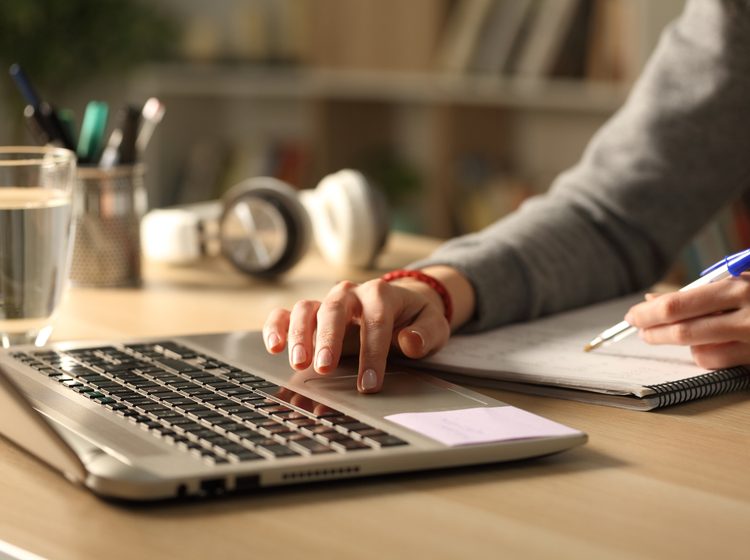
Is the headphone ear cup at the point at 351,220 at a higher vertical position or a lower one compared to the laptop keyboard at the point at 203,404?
higher

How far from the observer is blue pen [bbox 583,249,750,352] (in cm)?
83

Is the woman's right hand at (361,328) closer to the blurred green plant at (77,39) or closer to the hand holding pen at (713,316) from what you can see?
the hand holding pen at (713,316)

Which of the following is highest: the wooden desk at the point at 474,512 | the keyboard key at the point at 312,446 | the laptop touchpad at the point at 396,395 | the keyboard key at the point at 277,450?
the keyboard key at the point at 277,450

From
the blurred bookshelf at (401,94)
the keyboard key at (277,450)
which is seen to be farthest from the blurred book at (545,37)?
the keyboard key at (277,450)

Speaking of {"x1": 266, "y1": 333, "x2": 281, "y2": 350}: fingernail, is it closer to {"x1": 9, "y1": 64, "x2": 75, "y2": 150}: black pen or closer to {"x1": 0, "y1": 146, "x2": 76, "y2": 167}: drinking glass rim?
{"x1": 0, "y1": 146, "x2": 76, "y2": 167}: drinking glass rim

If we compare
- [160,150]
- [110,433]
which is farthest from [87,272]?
Result: [160,150]

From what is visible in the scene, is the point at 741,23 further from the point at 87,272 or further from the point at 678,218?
the point at 87,272

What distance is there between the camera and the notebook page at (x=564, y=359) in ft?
2.67

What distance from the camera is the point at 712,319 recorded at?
2.73ft

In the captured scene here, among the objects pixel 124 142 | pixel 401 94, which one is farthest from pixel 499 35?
pixel 124 142

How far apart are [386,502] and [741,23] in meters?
0.80

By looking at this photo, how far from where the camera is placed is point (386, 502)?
61 cm

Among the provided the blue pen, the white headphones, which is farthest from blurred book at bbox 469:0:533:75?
the blue pen

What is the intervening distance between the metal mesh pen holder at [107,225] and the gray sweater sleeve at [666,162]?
0.39m
